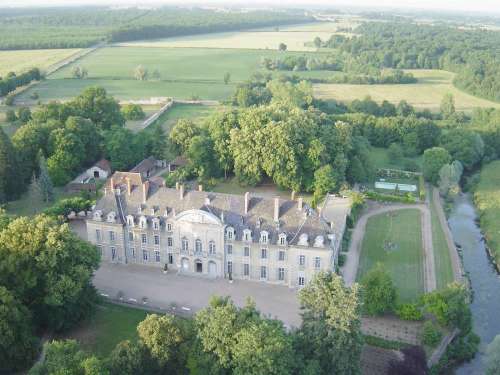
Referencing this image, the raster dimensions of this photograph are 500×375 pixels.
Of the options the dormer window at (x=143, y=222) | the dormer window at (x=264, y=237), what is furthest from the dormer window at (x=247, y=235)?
the dormer window at (x=143, y=222)

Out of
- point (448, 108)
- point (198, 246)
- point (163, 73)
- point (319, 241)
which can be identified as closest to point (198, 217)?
point (198, 246)

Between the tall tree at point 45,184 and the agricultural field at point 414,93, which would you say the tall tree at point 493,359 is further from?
the agricultural field at point 414,93

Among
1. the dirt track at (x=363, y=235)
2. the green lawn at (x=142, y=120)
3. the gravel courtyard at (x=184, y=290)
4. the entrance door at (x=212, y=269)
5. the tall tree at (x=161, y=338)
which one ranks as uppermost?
Result: the tall tree at (x=161, y=338)

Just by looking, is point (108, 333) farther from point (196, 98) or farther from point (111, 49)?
point (111, 49)

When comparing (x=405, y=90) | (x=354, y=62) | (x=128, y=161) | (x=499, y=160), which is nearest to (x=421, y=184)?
(x=499, y=160)

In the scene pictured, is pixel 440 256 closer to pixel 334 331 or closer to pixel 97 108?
pixel 334 331
